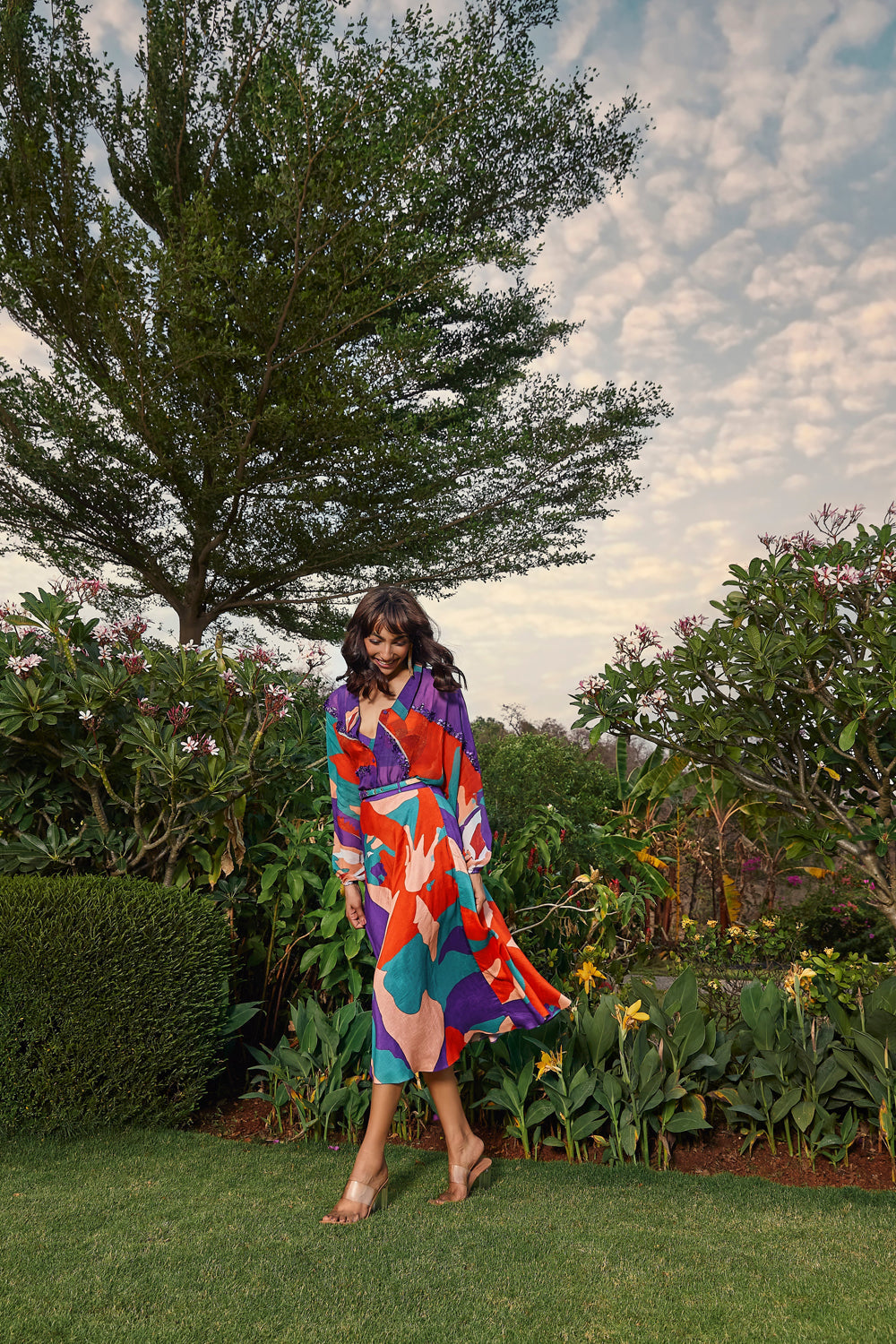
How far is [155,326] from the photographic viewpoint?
13484 mm

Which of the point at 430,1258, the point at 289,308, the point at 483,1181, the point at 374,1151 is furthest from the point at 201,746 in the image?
the point at 289,308

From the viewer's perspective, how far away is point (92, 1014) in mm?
3342

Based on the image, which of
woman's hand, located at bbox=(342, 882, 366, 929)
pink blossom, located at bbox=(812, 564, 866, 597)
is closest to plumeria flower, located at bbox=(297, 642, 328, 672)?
woman's hand, located at bbox=(342, 882, 366, 929)

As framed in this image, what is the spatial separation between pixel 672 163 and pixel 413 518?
8.52 m

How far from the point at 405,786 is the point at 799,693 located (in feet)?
7.96

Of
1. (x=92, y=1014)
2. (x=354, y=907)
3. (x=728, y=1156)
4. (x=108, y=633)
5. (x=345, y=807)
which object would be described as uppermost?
(x=108, y=633)

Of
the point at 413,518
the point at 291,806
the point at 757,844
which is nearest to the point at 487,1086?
the point at 291,806

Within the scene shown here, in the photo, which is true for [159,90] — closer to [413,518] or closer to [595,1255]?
[413,518]

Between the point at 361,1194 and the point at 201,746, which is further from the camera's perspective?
the point at 201,746

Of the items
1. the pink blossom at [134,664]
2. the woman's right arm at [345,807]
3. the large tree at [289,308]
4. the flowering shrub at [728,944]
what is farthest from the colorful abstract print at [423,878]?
the large tree at [289,308]

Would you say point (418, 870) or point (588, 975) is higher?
point (418, 870)

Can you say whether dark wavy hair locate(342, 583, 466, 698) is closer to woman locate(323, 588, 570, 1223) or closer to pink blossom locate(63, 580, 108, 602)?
woman locate(323, 588, 570, 1223)

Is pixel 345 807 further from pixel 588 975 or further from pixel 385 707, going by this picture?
pixel 588 975

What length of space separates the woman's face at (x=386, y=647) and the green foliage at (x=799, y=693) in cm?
169
